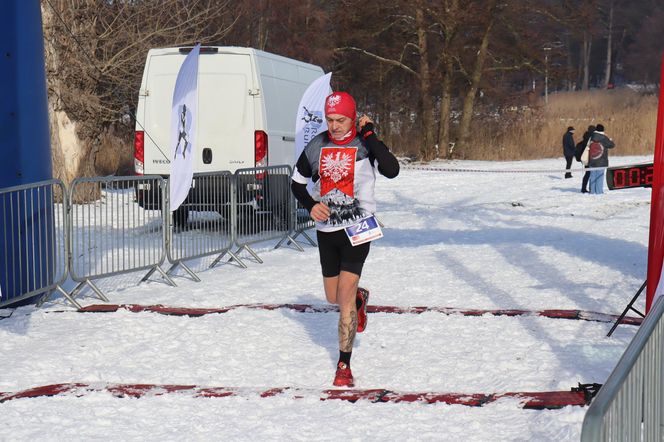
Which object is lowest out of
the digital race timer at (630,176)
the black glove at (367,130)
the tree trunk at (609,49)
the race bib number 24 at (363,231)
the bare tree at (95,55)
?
the race bib number 24 at (363,231)

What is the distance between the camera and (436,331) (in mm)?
7805

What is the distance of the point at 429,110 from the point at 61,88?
23675mm

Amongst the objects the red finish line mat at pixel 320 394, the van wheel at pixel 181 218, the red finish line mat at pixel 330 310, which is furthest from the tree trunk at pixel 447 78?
the red finish line mat at pixel 320 394

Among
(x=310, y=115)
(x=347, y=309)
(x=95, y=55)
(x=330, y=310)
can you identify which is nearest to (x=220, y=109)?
(x=310, y=115)

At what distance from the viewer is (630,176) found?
698 cm

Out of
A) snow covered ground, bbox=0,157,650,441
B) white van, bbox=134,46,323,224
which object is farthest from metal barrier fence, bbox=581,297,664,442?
white van, bbox=134,46,323,224

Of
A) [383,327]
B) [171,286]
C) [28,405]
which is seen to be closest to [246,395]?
[28,405]

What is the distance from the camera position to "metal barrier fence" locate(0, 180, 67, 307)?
28.3 feet

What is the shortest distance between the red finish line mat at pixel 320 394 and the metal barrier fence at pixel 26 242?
2607mm

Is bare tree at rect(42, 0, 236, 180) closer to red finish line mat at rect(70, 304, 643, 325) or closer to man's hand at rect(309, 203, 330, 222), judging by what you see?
red finish line mat at rect(70, 304, 643, 325)

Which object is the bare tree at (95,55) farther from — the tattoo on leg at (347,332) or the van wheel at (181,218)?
the tattoo on leg at (347,332)

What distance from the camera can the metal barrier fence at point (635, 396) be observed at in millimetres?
2434

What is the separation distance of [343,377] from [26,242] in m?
3.86

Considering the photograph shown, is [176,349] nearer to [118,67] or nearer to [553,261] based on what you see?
[553,261]
